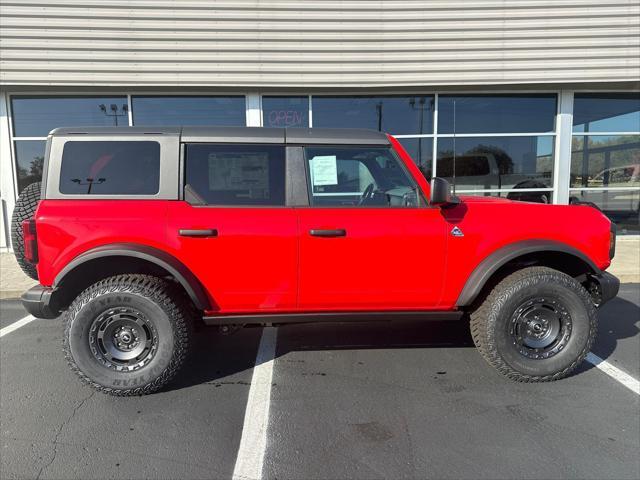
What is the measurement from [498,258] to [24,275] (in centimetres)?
658

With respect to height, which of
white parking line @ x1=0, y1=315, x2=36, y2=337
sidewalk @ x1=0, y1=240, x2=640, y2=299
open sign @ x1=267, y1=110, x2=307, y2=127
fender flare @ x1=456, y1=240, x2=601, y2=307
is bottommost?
white parking line @ x1=0, y1=315, x2=36, y2=337

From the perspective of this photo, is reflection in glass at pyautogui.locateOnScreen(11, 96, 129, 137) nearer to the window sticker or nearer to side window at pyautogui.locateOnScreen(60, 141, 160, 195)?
side window at pyautogui.locateOnScreen(60, 141, 160, 195)

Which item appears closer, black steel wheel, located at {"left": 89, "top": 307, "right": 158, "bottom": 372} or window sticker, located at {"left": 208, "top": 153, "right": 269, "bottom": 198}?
black steel wheel, located at {"left": 89, "top": 307, "right": 158, "bottom": 372}

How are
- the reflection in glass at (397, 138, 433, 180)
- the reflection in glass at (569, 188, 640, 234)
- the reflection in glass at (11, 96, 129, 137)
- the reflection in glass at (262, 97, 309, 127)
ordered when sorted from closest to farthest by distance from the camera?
1. the reflection in glass at (11, 96, 129, 137)
2. the reflection in glass at (262, 97, 309, 127)
3. the reflection in glass at (397, 138, 433, 180)
4. the reflection in glass at (569, 188, 640, 234)

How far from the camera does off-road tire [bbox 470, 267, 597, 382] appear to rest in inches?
119

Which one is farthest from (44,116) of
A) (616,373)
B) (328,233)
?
(616,373)

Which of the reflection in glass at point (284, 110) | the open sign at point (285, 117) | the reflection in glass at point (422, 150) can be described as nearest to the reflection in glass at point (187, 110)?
the reflection in glass at point (284, 110)

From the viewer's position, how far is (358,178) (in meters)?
3.18

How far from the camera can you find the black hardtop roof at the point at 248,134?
300 centimetres

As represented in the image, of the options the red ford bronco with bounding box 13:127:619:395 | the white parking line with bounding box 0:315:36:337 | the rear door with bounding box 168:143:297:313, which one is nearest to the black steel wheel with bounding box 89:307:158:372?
the red ford bronco with bounding box 13:127:619:395

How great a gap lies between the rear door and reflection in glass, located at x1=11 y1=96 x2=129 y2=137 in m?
6.11

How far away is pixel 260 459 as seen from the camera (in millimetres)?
2287

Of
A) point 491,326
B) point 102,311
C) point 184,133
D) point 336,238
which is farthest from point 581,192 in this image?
point 102,311

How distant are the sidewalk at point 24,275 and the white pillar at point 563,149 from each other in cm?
153
